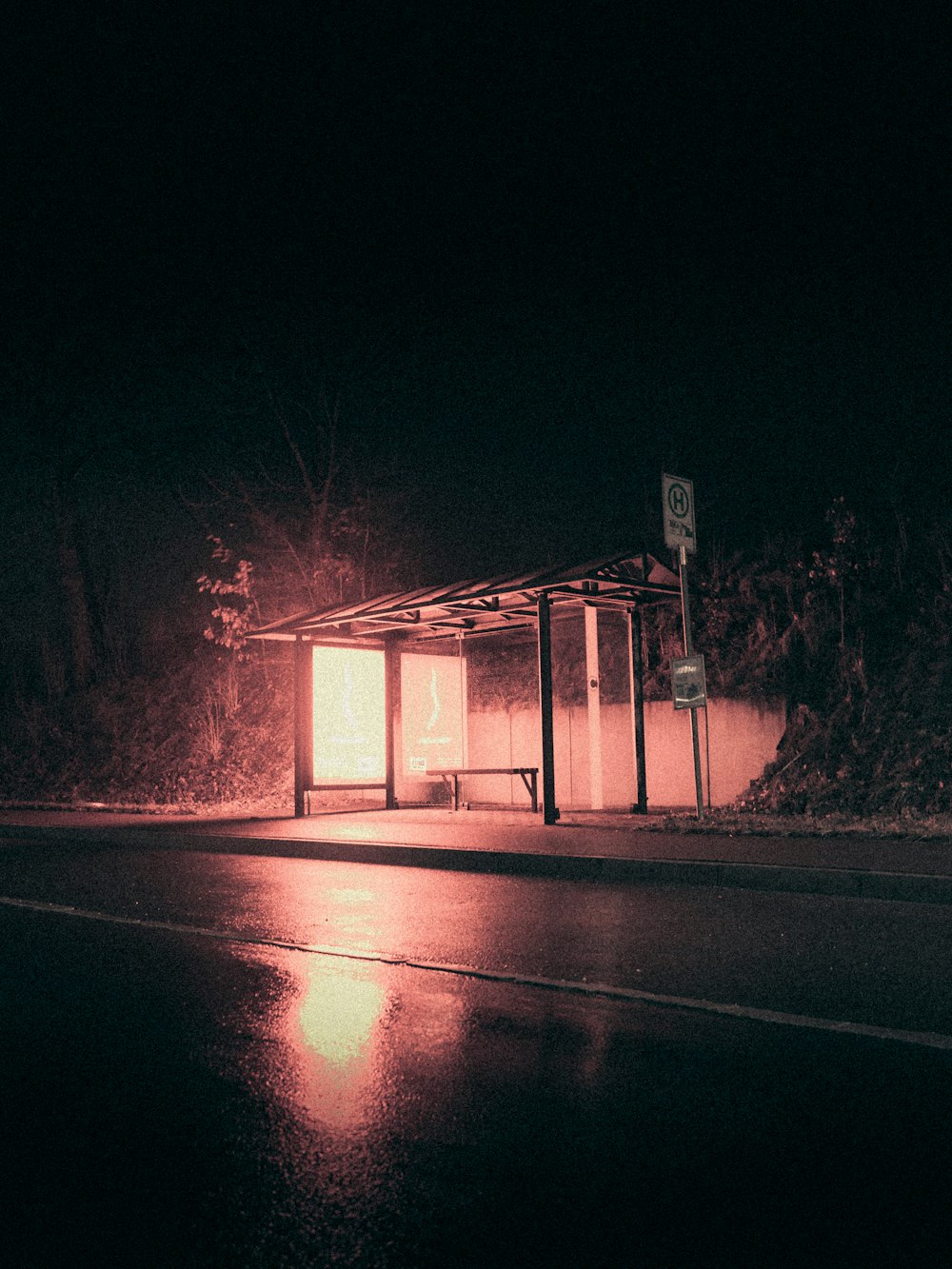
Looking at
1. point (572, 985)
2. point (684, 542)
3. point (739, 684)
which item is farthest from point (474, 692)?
point (572, 985)

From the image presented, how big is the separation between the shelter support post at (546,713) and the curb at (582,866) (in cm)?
282

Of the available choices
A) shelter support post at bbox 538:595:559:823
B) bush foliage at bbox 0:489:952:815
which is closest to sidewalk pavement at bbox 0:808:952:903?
shelter support post at bbox 538:595:559:823

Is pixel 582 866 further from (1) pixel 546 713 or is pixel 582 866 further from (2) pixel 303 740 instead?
(2) pixel 303 740

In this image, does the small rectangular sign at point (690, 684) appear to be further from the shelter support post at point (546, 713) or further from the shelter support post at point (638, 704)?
the shelter support post at point (638, 704)

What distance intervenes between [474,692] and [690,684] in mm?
6802

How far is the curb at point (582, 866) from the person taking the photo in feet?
28.0

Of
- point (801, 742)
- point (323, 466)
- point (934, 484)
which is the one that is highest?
point (323, 466)

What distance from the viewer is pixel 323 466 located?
2286 cm

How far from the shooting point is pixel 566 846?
11367 millimetres

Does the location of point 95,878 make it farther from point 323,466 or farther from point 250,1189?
point 323,466

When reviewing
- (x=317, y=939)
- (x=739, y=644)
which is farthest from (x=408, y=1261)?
(x=739, y=644)

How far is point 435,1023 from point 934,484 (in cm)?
1427

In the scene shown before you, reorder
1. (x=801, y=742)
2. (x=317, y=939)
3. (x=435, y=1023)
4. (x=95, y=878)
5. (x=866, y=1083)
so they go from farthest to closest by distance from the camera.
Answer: (x=801, y=742) < (x=95, y=878) < (x=317, y=939) < (x=435, y=1023) < (x=866, y=1083)

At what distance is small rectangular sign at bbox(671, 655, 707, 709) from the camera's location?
1251cm
